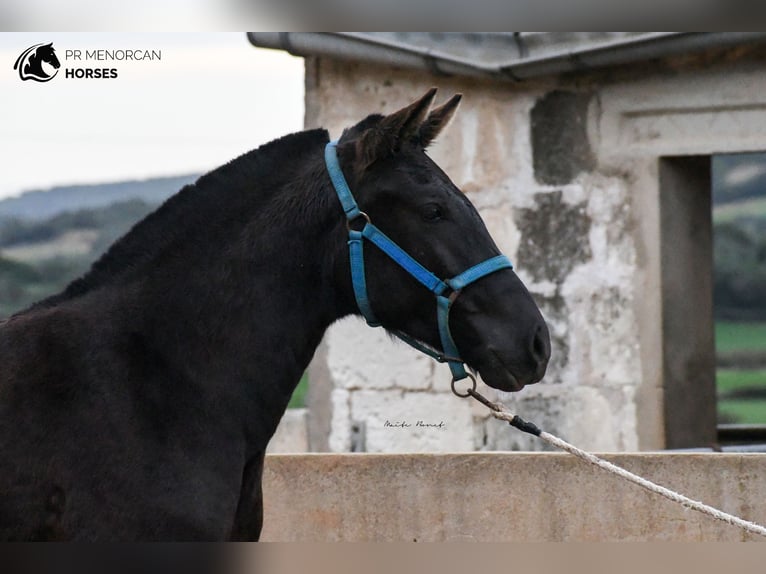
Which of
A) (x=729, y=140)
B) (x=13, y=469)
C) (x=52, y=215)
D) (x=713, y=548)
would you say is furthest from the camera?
(x=52, y=215)

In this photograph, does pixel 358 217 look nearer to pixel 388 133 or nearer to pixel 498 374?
pixel 388 133

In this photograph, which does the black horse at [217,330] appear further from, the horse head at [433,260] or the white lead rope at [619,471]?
the white lead rope at [619,471]

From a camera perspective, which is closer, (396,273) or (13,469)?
(13,469)

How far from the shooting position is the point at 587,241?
6.19 metres

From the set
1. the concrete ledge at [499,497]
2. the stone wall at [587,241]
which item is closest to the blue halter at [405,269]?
the concrete ledge at [499,497]

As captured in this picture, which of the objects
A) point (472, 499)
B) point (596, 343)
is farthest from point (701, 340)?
point (472, 499)

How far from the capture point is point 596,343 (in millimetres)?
6141

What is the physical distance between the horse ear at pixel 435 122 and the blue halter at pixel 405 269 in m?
0.26

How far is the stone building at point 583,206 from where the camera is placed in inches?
236

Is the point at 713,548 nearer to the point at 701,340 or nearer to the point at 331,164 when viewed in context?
the point at 331,164

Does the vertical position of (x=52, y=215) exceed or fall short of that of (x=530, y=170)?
it exceeds it

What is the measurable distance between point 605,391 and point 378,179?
3.17 metres

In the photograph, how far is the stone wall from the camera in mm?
6016

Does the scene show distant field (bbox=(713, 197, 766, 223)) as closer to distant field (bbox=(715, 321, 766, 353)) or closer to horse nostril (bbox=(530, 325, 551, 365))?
distant field (bbox=(715, 321, 766, 353))
